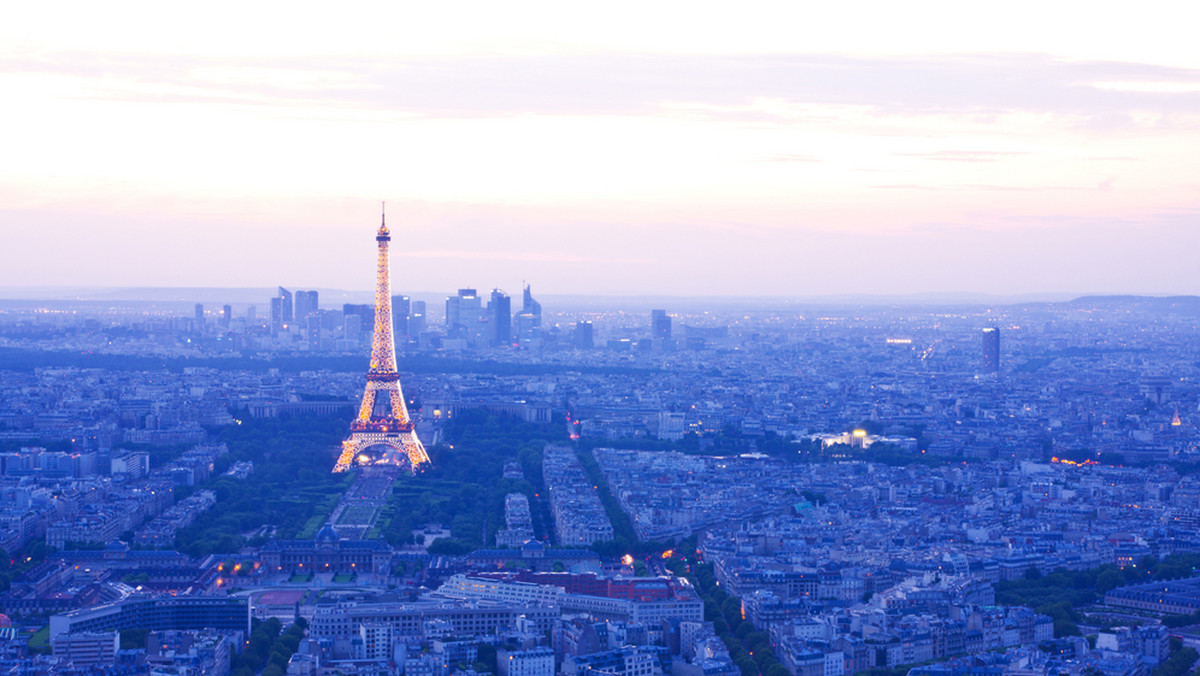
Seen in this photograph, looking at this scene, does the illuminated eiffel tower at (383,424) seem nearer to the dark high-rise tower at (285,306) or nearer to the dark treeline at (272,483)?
the dark treeline at (272,483)

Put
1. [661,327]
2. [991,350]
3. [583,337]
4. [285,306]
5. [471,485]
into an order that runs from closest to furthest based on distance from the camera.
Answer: [471,485] → [991,350] → [583,337] → [661,327] → [285,306]

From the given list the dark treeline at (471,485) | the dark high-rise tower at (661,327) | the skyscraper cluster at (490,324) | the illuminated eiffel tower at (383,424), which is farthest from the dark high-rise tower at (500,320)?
the illuminated eiffel tower at (383,424)

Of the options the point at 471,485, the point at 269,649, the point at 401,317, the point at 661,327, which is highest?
the point at 401,317

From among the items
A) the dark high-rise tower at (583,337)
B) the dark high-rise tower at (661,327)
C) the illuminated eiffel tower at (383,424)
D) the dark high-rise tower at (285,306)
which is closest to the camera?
the illuminated eiffel tower at (383,424)

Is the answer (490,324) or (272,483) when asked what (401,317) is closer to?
(490,324)

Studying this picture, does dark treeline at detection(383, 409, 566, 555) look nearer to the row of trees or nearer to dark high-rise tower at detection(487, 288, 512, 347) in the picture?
the row of trees

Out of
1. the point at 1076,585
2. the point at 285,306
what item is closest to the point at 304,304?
the point at 285,306

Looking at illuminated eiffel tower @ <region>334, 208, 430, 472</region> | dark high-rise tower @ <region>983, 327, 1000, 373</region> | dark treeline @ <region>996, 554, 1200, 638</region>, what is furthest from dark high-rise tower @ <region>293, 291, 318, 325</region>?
dark treeline @ <region>996, 554, 1200, 638</region>
